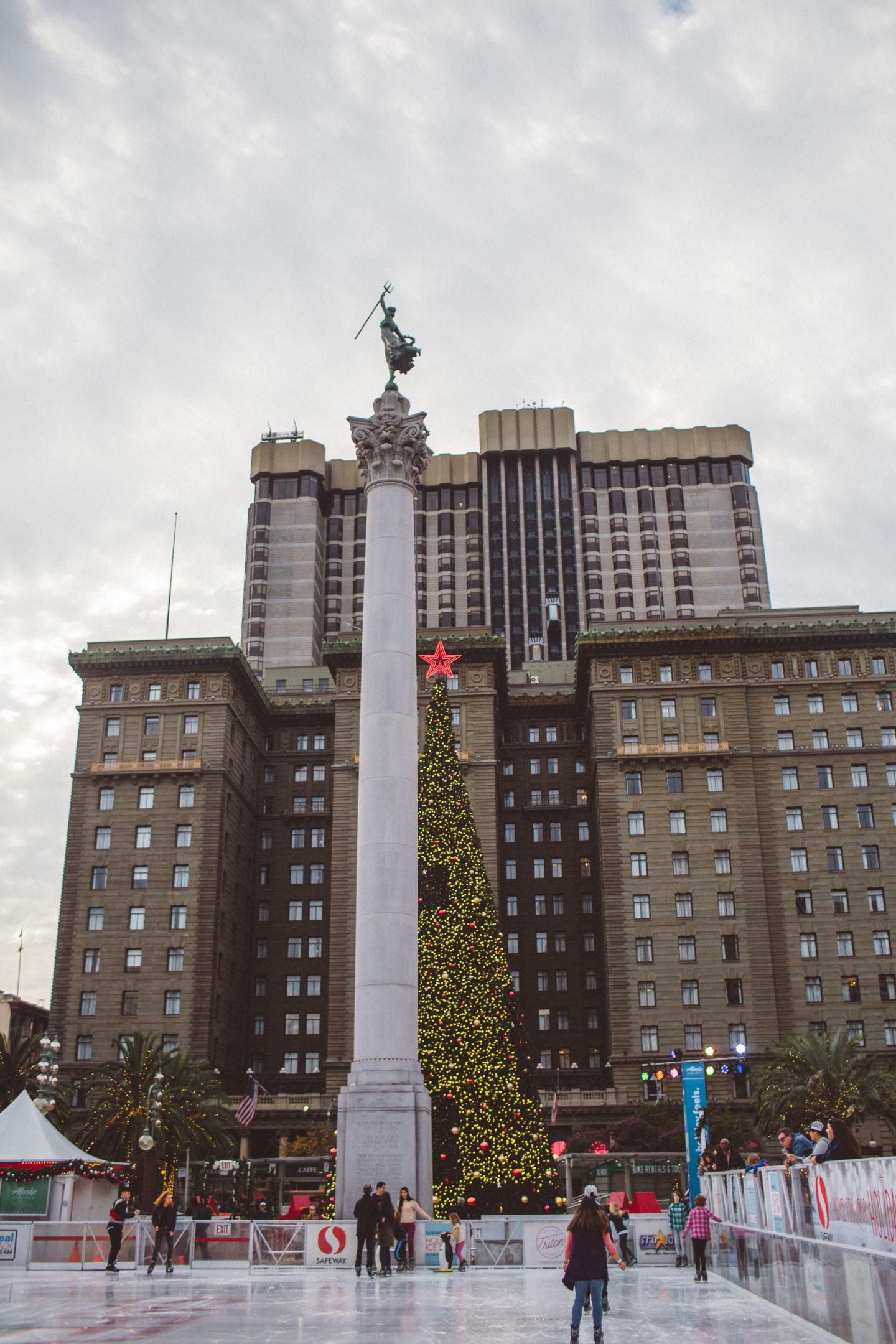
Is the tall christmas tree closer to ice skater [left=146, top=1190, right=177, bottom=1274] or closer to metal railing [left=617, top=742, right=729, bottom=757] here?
ice skater [left=146, top=1190, right=177, bottom=1274]

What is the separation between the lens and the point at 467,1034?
137 ft

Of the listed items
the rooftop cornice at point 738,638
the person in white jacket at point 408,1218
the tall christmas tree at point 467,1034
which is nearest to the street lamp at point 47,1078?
the tall christmas tree at point 467,1034

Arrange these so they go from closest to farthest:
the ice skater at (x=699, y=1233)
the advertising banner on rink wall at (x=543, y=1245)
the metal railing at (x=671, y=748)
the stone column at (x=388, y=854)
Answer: the ice skater at (x=699, y=1233) → the advertising banner on rink wall at (x=543, y=1245) → the stone column at (x=388, y=854) → the metal railing at (x=671, y=748)

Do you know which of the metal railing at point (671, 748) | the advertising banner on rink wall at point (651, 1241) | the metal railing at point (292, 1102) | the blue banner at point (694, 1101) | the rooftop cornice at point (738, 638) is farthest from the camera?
the rooftop cornice at point (738, 638)

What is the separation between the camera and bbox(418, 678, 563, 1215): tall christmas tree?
38906 millimetres

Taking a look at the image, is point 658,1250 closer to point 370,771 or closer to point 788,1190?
point 370,771

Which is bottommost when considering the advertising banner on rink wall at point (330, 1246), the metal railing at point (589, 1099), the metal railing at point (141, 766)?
the advertising banner on rink wall at point (330, 1246)

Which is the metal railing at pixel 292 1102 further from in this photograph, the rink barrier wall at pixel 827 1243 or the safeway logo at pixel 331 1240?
the rink barrier wall at pixel 827 1243

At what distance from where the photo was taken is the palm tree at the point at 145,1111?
57594mm

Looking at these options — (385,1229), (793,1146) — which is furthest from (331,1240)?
(793,1146)

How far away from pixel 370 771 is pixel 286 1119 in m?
49.1

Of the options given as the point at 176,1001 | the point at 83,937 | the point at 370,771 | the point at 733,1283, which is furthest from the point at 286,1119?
the point at 733,1283

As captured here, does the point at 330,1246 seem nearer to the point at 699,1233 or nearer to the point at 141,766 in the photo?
the point at 699,1233

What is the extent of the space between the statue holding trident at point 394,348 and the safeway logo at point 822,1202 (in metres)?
33.8
